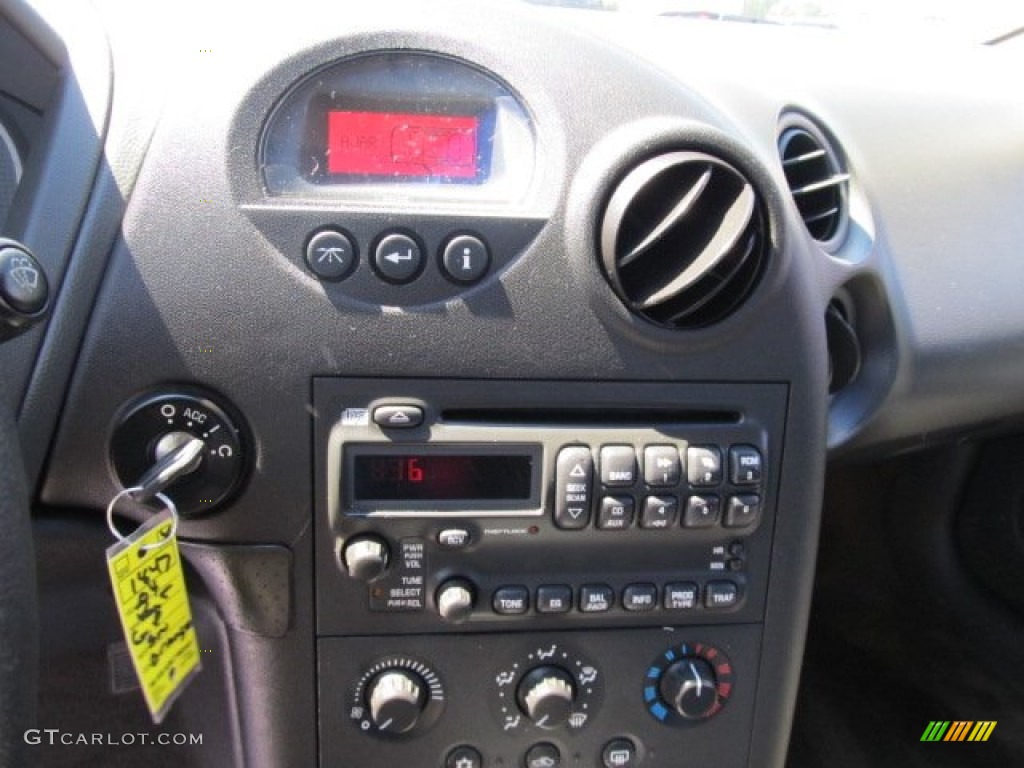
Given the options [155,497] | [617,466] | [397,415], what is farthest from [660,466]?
[155,497]

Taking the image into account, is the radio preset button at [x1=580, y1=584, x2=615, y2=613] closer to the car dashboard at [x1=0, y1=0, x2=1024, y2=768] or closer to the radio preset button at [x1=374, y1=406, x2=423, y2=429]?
the car dashboard at [x1=0, y1=0, x2=1024, y2=768]

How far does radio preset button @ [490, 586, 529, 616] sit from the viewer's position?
95cm

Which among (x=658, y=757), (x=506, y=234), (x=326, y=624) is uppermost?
(x=506, y=234)

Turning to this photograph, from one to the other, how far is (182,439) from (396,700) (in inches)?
13.5

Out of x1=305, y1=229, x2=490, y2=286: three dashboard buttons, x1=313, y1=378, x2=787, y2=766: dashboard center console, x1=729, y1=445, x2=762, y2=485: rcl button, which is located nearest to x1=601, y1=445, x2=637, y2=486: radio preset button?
x1=313, y1=378, x2=787, y2=766: dashboard center console

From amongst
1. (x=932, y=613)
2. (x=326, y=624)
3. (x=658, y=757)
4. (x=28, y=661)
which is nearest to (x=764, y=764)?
(x=658, y=757)

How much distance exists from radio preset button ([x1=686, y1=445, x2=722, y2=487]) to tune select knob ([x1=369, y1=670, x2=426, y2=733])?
0.36m

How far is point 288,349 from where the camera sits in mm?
867

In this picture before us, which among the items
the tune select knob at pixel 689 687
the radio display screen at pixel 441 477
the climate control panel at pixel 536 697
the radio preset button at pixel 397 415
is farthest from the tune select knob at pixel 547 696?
the radio preset button at pixel 397 415

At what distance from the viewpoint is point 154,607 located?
86cm

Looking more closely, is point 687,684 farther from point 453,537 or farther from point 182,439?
point 182,439

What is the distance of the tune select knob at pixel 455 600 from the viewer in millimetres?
919

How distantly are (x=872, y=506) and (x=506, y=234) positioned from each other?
1.28 metres

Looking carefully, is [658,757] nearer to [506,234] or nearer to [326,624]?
[326,624]
